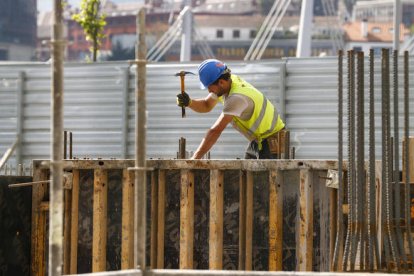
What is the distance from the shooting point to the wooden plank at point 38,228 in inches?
414

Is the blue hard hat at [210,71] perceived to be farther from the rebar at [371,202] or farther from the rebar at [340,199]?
the rebar at [371,202]

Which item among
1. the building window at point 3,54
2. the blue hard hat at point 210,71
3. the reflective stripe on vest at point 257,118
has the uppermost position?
the building window at point 3,54

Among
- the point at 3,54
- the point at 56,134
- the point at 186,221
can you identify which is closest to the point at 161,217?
the point at 186,221

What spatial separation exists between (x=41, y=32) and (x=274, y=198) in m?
146

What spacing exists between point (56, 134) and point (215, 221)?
119 inches

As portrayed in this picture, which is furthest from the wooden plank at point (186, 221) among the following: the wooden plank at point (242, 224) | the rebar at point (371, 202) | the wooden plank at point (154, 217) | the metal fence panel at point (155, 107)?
the metal fence panel at point (155, 107)

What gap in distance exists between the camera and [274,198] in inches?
394

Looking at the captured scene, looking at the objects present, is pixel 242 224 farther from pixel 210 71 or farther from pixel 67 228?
pixel 210 71

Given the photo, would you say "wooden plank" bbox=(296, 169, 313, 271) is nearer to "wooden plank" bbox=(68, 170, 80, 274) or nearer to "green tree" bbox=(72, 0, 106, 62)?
"wooden plank" bbox=(68, 170, 80, 274)

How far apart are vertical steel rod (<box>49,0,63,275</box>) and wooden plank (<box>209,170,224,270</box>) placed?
2.74m

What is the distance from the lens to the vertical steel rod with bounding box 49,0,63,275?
24.0 ft

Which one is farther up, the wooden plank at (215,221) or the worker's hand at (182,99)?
the worker's hand at (182,99)

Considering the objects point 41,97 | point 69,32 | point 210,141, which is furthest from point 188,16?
point 69,32

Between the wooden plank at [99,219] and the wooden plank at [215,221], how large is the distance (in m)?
0.97
